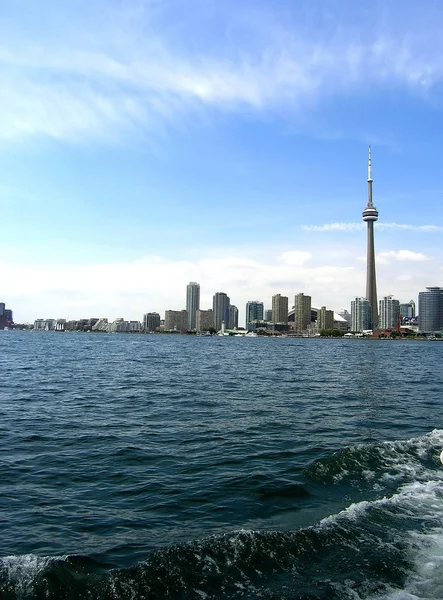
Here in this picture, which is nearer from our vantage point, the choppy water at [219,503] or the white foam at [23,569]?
the white foam at [23,569]

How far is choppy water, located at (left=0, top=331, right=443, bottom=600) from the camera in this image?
30.7ft

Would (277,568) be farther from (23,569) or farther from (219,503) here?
(23,569)

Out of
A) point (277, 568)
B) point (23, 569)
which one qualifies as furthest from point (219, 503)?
point (23, 569)

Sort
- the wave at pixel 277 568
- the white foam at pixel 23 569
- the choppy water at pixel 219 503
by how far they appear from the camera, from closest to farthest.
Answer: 1. the wave at pixel 277 568
2. the white foam at pixel 23 569
3. the choppy water at pixel 219 503

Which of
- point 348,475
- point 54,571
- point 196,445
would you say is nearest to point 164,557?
point 54,571

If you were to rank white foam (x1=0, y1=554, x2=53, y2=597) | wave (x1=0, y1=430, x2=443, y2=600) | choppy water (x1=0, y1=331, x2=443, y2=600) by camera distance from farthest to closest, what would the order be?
choppy water (x1=0, y1=331, x2=443, y2=600)
white foam (x1=0, y1=554, x2=53, y2=597)
wave (x1=0, y1=430, x2=443, y2=600)

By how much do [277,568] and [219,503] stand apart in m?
3.83

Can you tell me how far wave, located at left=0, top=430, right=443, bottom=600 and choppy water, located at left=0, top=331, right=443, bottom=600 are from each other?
3cm

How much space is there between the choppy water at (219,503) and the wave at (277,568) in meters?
0.03

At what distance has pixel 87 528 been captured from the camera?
38.1 feet

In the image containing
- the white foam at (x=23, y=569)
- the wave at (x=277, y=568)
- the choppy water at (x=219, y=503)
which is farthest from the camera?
the choppy water at (x=219, y=503)

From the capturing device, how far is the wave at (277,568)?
8.93 metres

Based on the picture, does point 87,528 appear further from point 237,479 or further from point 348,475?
point 348,475

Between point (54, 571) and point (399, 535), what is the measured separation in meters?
7.88
